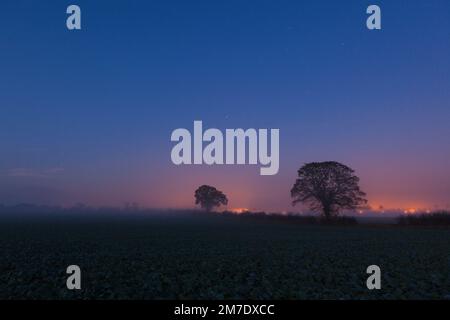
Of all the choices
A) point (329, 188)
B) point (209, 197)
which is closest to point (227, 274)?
point (329, 188)

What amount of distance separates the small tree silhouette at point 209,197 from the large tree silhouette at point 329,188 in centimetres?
10487

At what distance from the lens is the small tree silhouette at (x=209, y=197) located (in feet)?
575

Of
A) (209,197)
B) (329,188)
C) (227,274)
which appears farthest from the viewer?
(209,197)

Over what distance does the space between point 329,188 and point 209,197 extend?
110464 mm

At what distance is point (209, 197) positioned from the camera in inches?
6924

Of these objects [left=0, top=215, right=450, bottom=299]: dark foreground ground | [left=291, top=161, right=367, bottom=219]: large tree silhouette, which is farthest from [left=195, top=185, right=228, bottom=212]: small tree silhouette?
[left=0, top=215, right=450, bottom=299]: dark foreground ground

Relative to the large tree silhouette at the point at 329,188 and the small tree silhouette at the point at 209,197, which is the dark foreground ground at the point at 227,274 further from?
the small tree silhouette at the point at 209,197

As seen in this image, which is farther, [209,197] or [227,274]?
[209,197]

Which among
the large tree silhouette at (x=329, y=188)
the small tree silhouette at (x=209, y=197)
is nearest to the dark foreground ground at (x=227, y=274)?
the large tree silhouette at (x=329, y=188)

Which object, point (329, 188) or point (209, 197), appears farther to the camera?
point (209, 197)

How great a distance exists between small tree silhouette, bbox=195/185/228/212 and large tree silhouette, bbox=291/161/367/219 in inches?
4129

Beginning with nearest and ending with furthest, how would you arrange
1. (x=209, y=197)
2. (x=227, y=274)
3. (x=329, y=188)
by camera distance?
(x=227, y=274) < (x=329, y=188) < (x=209, y=197)

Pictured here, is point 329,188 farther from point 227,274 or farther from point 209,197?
point 209,197
